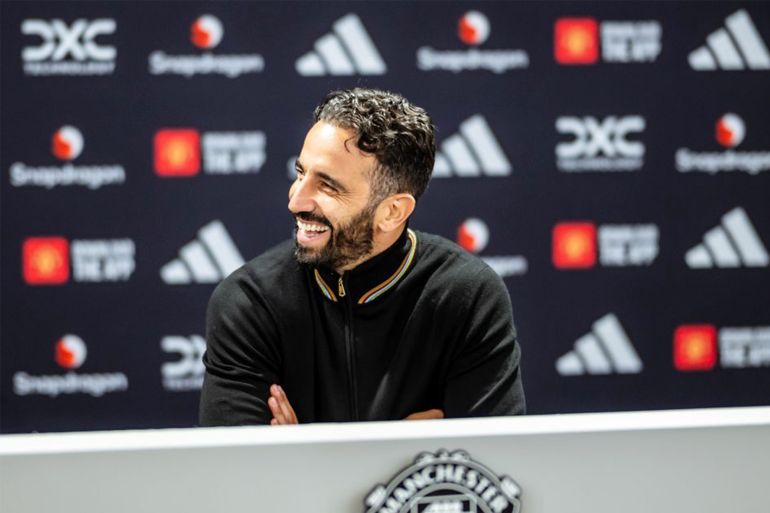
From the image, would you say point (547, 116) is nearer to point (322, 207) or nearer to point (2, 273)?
point (322, 207)

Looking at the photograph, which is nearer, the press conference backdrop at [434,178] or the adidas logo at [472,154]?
the press conference backdrop at [434,178]

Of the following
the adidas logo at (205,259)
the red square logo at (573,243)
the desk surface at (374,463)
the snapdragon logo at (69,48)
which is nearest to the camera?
the desk surface at (374,463)

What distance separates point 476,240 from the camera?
8.82 ft

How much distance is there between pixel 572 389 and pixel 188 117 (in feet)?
4.88

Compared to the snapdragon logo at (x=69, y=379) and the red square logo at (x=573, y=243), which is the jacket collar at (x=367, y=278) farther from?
the snapdragon logo at (x=69, y=379)

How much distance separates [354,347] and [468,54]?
1.52 m

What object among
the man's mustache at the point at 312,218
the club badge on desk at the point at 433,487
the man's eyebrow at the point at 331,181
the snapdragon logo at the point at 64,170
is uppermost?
the snapdragon logo at the point at 64,170

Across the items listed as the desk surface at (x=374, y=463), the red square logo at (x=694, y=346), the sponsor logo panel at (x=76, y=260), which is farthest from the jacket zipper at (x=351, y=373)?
the red square logo at (x=694, y=346)

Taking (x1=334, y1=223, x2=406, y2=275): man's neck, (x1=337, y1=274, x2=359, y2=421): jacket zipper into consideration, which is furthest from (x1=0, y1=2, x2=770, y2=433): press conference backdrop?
(x1=337, y1=274, x2=359, y2=421): jacket zipper

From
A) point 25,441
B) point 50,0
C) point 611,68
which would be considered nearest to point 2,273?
point 50,0

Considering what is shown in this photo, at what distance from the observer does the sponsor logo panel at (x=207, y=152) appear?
258 centimetres

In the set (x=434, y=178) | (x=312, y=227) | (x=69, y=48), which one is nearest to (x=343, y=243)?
(x=312, y=227)

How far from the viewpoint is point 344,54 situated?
261 centimetres

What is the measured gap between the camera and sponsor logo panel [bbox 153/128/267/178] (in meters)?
2.58
